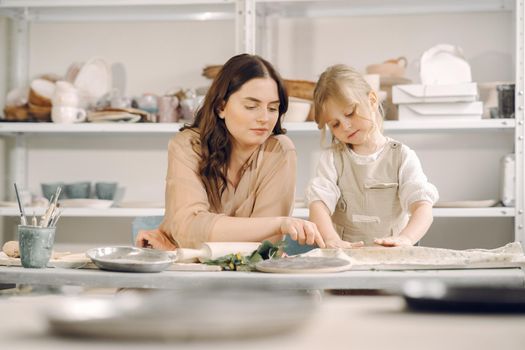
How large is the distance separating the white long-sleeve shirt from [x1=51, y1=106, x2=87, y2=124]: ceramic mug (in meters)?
1.36

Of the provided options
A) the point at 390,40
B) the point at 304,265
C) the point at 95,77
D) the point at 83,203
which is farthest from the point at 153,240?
the point at 390,40

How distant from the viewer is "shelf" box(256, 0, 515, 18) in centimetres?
329

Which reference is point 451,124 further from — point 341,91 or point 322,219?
point 322,219

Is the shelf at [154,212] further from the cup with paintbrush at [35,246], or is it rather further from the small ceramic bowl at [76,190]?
the cup with paintbrush at [35,246]

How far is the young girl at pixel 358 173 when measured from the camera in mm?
2115

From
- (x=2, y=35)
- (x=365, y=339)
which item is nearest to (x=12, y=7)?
(x=2, y=35)

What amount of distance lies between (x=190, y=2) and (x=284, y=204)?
154 centimetres

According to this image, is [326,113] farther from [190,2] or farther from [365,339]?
[365,339]

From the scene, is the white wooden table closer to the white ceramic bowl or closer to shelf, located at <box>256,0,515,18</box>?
the white ceramic bowl

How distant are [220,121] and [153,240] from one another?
1.37 feet

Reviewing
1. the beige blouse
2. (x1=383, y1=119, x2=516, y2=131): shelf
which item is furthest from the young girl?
(x1=383, y1=119, x2=516, y2=131): shelf

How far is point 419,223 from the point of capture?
77.7 inches

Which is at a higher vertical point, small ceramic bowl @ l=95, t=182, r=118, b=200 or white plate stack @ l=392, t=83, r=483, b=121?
white plate stack @ l=392, t=83, r=483, b=121

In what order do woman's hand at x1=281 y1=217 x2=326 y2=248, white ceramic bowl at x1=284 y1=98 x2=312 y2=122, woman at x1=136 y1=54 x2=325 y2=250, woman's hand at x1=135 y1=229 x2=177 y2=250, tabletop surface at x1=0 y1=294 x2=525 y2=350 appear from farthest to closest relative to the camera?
white ceramic bowl at x1=284 y1=98 x2=312 y2=122 < woman at x1=136 y1=54 x2=325 y2=250 < woman's hand at x1=135 y1=229 x2=177 y2=250 < woman's hand at x1=281 y1=217 x2=326 y2=248 < tabletop surface at x1=0 y1=294 x2=525 y2=350
